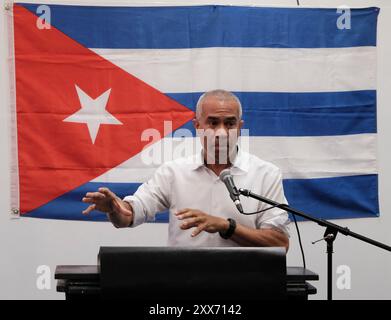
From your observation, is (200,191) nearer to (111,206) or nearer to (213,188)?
(213,188)

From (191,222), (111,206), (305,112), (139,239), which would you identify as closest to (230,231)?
(191,222)

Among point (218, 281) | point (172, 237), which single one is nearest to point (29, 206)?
point (172, 237)

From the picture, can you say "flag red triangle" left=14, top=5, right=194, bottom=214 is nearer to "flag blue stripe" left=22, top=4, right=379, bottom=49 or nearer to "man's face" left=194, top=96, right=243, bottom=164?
"flag blue stripe" left=22, top=4, right=379, bottom=49

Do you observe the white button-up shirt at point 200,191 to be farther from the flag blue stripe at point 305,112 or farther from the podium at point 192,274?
the flag blue stripe at point 305,112

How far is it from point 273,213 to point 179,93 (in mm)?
1221

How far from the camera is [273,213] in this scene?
206 cm

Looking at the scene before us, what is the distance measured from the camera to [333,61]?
3195mm

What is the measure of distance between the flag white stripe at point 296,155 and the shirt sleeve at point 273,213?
2.98 ft

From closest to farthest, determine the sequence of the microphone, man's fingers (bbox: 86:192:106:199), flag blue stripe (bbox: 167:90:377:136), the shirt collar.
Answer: the microphone
man's fingers (bbox: 86:192:106:199)
the shirt collar
flag blue stripe (bbox: 167:90:377:136)

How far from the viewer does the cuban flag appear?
3.04 meters

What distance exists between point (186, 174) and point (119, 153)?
0.92 meters

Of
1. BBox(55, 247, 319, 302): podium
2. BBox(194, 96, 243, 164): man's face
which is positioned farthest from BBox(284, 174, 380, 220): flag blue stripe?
BBox(55, 247, 319, 302): podium

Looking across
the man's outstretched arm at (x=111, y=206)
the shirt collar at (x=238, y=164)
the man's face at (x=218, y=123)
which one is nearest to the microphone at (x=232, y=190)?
the man's outstretched arm at (x=111, y=206)
